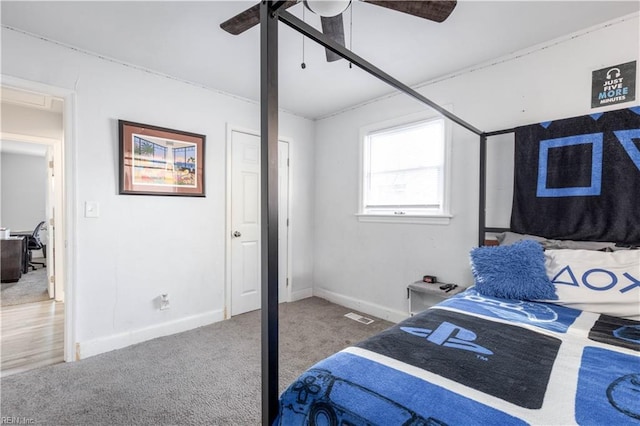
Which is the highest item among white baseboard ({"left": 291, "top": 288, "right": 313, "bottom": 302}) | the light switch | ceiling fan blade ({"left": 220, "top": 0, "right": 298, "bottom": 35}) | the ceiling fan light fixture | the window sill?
ceiling fan blade ({"left": 220, "top": 0, "right": 298, "bottom": 35})

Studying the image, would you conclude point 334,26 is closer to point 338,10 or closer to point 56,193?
point 338,10

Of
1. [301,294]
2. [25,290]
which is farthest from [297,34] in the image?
[25,290]

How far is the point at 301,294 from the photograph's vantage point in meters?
3.96

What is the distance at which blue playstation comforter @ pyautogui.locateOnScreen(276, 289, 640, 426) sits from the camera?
2.49 ft

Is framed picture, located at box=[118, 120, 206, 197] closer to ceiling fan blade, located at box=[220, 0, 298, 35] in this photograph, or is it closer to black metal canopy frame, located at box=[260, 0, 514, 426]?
ceiling fan blade, located at box=[220, 0, 298, 35]

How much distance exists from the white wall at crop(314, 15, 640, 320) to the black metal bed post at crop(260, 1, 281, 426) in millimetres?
2203

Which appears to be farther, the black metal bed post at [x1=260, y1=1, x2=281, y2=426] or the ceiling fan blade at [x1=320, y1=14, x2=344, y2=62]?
the ceiling fan blade at [x1=320, y1=14, x2=344, y2=62]

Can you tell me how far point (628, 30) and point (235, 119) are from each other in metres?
3.24

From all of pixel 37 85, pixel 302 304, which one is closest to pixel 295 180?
pixel 302 304

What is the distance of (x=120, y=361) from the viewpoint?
7.55 ft

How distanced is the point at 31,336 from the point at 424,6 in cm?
403

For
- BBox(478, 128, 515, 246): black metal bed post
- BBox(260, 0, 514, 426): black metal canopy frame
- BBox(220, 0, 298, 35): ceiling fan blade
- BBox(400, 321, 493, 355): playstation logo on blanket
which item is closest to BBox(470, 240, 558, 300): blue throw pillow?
BBox(478, 128, 515, 246): black metal bed post

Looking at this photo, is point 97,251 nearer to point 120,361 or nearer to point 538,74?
point 120,361

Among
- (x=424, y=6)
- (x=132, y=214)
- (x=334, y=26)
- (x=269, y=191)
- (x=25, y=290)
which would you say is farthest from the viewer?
(x=25, y=290)
